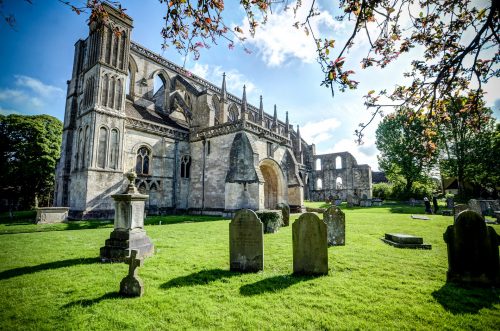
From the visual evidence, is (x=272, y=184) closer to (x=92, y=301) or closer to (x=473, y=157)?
(x=92, y=301)

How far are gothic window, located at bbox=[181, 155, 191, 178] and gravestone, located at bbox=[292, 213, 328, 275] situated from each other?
49.4ft

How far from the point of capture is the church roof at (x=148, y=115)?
17.4 meters

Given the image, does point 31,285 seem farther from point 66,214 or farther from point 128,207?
point 66,214

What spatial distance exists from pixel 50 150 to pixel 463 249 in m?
33.5

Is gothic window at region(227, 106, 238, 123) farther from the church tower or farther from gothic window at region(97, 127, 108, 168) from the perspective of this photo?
gothic window at region(97, 127, 108, 168)

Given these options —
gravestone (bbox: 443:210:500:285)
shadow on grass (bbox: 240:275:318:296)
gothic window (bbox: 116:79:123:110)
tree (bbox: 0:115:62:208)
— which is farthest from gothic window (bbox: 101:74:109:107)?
gravestone (bbox: 443:210:500:285)

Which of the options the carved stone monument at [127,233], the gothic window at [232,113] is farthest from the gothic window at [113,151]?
the gothic window at [232,113]

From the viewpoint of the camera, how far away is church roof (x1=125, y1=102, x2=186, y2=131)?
17438 millimetres

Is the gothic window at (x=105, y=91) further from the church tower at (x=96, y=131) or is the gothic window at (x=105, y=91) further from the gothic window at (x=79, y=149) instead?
the gothic window at (x=79, y=149)

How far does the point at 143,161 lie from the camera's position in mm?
16547

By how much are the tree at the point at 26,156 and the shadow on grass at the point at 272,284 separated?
2809cm

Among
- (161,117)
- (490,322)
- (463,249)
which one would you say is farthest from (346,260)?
(161,117)

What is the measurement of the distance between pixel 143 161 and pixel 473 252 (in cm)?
1726

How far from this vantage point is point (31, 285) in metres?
4.01
